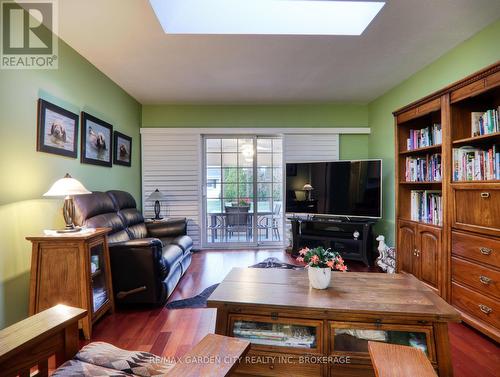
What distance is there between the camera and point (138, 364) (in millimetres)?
1141

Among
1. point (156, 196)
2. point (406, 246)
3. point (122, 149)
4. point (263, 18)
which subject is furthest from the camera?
point (156, 196)

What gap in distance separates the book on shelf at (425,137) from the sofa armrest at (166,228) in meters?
3.16

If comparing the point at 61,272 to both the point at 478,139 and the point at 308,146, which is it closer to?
the point at 478,139

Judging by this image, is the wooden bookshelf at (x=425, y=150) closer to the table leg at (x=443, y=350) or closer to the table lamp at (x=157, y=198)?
the table leg at (x=443, y=350)

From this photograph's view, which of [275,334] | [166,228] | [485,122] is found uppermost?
[485,122]

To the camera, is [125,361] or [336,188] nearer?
[125,361]

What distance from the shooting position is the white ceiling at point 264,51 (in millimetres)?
2178

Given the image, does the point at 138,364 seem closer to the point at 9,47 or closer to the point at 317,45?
the point at 9,47

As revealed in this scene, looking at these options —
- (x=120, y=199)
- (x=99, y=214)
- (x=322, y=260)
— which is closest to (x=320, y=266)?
(x=322, y=260)

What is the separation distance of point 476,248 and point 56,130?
3802mm

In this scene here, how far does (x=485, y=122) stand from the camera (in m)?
2.15

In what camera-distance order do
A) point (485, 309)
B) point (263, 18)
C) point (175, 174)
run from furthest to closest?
1. point (175, 174)
2. point (263, 18)
3. point (485, 309)

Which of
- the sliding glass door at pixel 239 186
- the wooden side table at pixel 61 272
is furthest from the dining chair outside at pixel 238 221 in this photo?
the wooden side table at pixel 61 272

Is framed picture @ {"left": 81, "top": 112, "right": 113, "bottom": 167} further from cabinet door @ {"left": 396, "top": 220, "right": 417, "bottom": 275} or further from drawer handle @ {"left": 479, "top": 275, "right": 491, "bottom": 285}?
drawer handle @ {"left": 479, "top": 275, "right": 491, "bottom": 285}
